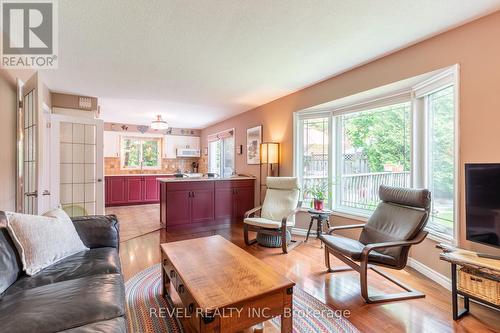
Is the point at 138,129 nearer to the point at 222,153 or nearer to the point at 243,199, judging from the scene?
the point at 222,153

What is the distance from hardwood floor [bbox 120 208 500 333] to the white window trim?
549 mm

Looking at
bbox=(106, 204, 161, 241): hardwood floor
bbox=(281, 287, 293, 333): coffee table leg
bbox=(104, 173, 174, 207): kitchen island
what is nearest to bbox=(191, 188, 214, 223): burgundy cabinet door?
bbox=(106, 204, 161, 241): hardwood floor

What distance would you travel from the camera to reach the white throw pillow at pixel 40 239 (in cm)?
162

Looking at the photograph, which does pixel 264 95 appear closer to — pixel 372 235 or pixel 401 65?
pixel 401 65

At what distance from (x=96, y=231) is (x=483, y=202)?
324 cm

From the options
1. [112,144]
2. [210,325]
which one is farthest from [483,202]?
[112,144]

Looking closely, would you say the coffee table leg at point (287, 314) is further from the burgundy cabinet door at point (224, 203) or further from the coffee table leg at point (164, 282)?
the burgundy cabinet door at point (224, 203)

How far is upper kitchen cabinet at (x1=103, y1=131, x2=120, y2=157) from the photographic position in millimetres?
7043

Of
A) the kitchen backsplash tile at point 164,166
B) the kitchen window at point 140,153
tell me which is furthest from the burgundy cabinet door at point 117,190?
the kitchen window at point 140,153

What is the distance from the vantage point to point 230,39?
7.54 feet

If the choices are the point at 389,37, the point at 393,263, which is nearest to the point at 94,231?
the point at 393,263

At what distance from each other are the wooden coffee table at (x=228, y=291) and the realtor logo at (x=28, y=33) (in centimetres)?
219

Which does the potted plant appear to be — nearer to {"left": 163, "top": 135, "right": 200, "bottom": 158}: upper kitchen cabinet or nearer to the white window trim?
the white window trim

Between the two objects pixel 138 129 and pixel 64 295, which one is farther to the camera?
pixel 138 129
